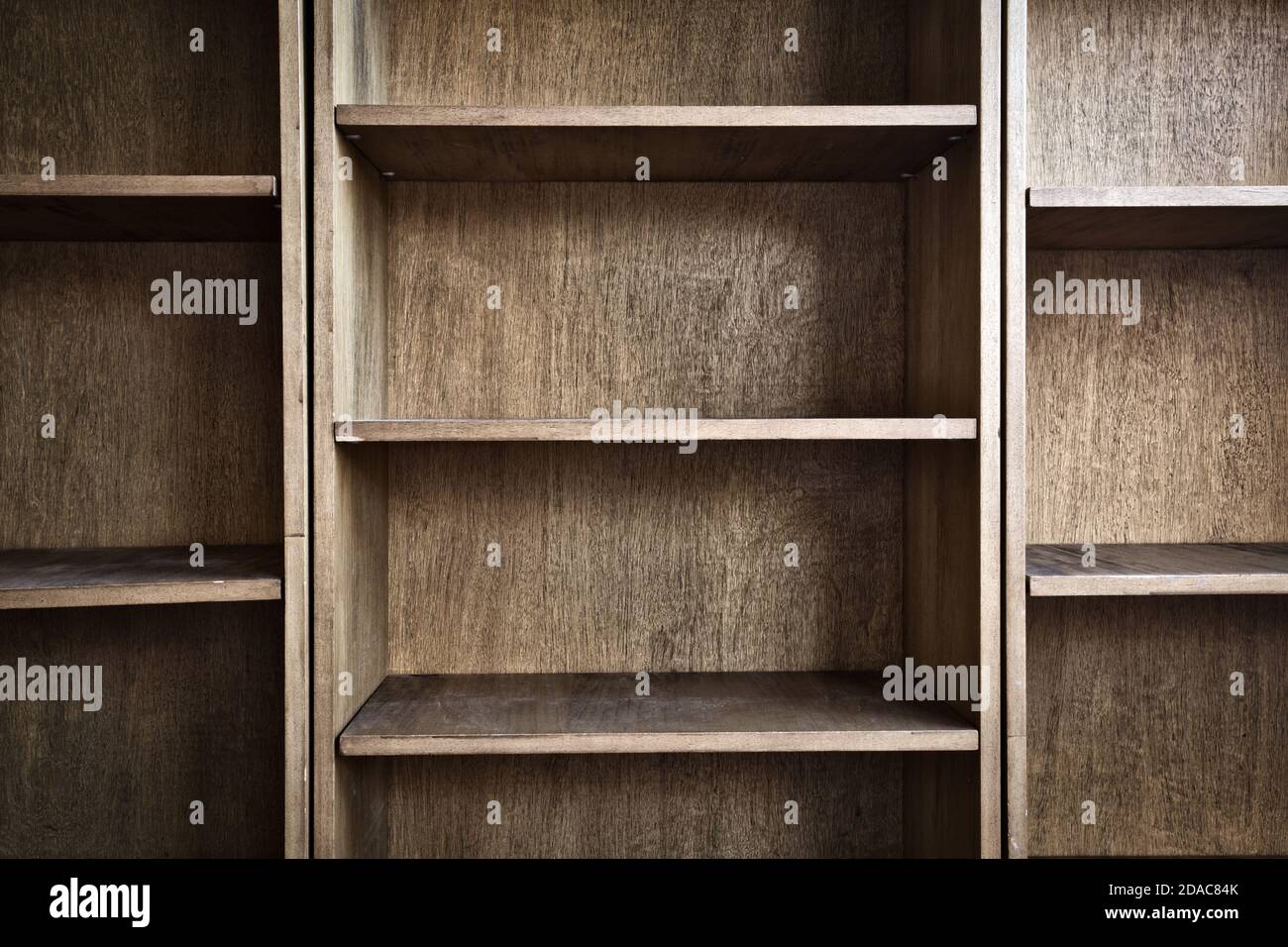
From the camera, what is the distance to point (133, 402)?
1630 mm

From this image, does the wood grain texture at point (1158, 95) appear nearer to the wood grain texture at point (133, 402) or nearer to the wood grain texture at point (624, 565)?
the wood grain texture at point (624, 565)

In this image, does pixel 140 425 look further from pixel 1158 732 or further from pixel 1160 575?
pixel 1158 732

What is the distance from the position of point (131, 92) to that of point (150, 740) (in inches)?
48.7

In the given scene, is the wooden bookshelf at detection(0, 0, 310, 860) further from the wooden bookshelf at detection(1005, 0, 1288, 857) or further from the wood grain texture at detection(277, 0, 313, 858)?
the wooden bookshelf at detection(1005, 0, 1288, 857)

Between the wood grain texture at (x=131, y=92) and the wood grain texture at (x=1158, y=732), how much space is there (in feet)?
6.00

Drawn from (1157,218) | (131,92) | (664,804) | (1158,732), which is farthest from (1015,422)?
(131,92)

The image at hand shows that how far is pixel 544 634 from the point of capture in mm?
1658

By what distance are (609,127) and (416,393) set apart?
0.63 meters

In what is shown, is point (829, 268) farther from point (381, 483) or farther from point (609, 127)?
point (381, 483)

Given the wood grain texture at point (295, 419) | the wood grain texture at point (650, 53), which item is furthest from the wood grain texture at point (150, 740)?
the wood grain texture at point (650, 53)

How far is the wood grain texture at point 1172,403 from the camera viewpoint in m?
1.68

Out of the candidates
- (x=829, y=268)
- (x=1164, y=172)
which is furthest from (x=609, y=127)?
(x=1164, y=172)

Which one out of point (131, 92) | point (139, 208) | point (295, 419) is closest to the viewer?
point (295, 419)

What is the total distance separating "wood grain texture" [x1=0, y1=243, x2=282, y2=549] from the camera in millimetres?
1613
